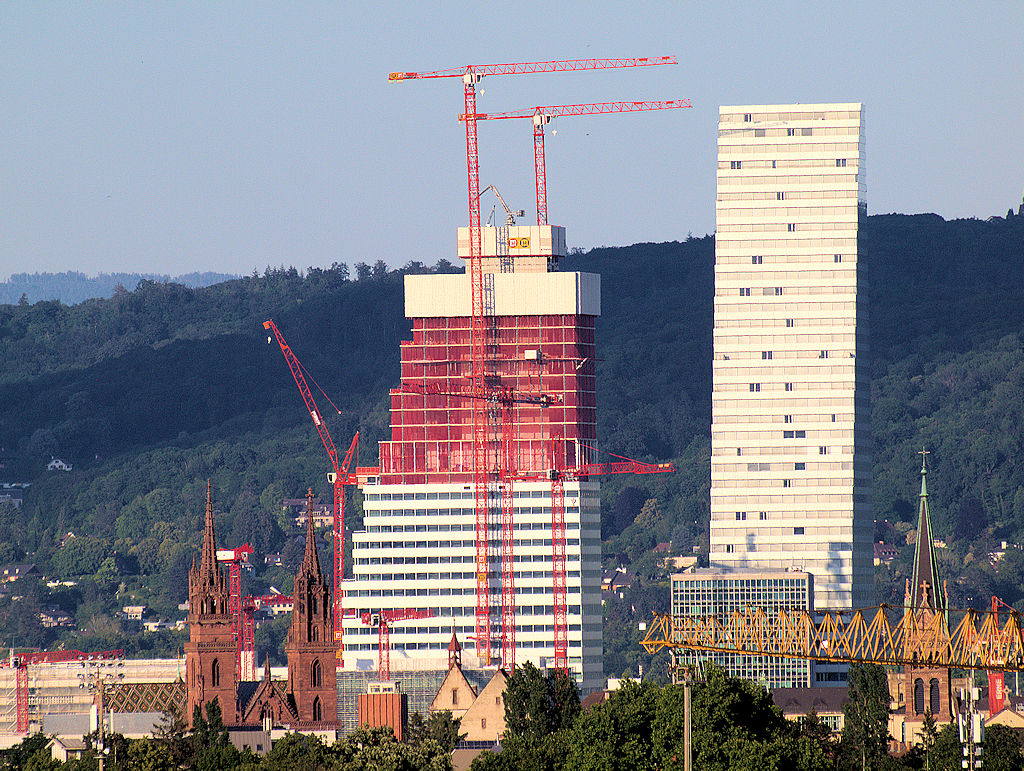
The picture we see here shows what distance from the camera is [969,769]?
18950 cm

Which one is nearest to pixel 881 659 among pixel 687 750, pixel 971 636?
pixel 971 636

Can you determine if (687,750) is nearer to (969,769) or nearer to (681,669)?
(681,669)

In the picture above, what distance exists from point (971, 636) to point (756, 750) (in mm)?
17922

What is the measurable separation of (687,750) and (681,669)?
585 centimetres

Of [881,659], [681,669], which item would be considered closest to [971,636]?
[881,659]

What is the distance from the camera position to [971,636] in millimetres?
196125

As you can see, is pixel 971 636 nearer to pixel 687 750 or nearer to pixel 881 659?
pixel 881 659

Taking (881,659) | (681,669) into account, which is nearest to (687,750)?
(681,669)

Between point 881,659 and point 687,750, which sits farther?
point 881,659

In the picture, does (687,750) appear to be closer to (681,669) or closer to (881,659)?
(681,669)

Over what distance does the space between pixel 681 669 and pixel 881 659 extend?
18.4 meters

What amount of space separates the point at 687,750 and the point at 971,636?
983 inches

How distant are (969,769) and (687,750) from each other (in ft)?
68.0
